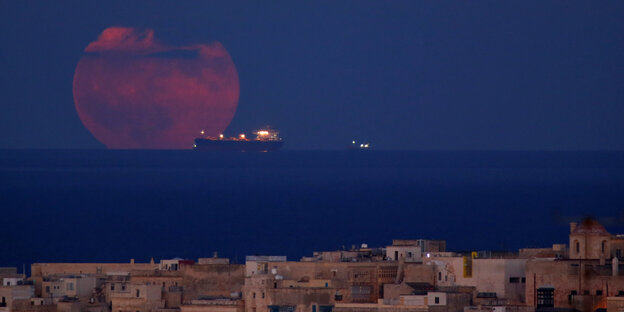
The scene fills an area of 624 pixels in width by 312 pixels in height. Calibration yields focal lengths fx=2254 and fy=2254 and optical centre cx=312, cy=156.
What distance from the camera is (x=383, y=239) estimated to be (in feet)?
246

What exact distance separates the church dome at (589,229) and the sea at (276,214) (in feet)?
3.37

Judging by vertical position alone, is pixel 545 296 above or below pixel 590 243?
below

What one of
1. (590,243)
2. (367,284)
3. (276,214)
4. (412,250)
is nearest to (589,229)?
(590,243)

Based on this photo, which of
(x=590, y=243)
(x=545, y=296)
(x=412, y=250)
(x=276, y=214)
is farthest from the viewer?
(x=276, y=214)

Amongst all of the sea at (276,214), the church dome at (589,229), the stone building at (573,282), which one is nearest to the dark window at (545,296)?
the stone building at (573,282)

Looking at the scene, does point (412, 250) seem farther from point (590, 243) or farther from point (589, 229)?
point (590, 243)

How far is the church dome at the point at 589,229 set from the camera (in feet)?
134

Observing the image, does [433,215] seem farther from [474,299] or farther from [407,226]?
[474,299]

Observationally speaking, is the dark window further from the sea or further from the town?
the sea

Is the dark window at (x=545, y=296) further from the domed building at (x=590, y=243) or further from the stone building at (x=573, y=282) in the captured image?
the domed building at (x=590, y=243)

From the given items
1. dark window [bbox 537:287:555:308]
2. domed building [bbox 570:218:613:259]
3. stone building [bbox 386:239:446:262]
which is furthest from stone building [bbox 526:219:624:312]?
stone building [bbox 386:239:446:262]

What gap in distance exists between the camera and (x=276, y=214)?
4043 inches

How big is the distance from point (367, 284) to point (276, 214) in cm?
5997

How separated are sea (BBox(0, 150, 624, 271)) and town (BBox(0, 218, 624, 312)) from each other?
9.88 feet
